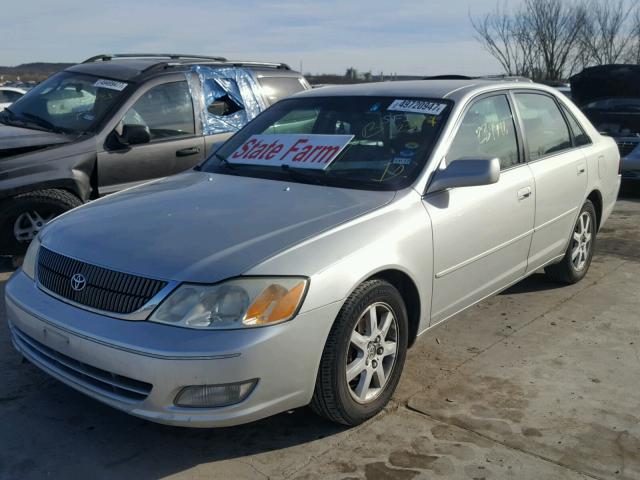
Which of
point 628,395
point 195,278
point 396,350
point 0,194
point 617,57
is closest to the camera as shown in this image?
point 195,278

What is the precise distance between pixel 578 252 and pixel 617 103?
5394 mm

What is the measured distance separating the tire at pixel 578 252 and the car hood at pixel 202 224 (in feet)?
7.97

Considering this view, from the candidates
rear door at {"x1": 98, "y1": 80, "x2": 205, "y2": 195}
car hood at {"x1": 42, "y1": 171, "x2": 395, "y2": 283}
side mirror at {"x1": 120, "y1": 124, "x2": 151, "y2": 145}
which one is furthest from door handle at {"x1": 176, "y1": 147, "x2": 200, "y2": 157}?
car hood at {"x1": 42, "y1": 171, "x2": 395, "y2": 283}

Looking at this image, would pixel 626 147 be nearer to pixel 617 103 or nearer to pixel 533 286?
pixel 617 103

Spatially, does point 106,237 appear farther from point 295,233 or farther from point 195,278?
point 295,233

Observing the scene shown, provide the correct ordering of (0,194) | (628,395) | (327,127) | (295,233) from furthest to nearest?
(0,194), (327,127), (628,395), (295,233)

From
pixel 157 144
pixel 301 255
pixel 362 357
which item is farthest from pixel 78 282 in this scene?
pixel 157 144

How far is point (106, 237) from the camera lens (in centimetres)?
324

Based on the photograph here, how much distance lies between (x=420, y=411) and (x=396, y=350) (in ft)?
1.15

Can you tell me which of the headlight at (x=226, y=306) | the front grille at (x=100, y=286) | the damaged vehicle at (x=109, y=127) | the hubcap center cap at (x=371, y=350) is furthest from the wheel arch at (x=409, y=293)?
the damaged vehicle at (x=109, y=127)

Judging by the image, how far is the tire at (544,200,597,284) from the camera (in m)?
5.40

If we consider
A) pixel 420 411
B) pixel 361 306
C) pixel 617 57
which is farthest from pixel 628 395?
pixel 617 57

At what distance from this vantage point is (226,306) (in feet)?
9.32

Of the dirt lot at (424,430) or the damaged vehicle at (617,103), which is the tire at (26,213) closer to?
the dirt lot at (424,430)
